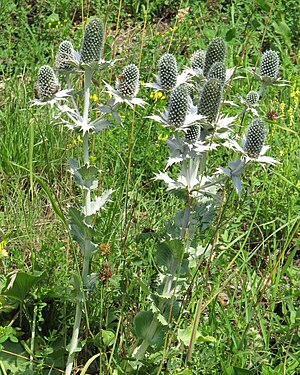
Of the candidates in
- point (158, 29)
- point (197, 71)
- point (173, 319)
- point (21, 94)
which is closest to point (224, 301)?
point (173, 319)

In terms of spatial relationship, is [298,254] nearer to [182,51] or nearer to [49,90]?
[49,90]

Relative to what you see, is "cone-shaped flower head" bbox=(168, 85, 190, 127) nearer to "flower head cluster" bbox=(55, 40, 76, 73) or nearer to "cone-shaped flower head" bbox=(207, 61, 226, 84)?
"cone-shaped flower head" bbox=(207, 61, 226, 84)

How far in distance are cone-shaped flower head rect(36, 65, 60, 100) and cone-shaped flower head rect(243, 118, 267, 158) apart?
2.41 ft

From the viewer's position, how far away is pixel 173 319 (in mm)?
2527

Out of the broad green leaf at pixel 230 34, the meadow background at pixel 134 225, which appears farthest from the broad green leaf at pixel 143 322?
the broad green leaf at pixel 230 34

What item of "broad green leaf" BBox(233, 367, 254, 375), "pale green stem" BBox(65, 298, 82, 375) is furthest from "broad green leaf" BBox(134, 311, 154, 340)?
"broad green leaf" BBox(233, 367, 254, 375)

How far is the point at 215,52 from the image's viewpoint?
241 cm

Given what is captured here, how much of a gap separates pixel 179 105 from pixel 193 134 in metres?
0.15

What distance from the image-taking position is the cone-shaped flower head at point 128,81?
7.74 feet

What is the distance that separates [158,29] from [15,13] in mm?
1253

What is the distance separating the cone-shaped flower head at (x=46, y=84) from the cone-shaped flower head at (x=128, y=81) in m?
0.24

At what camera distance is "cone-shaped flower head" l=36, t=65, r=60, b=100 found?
2.35 meters

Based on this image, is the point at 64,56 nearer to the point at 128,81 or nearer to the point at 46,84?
the point at 46,84

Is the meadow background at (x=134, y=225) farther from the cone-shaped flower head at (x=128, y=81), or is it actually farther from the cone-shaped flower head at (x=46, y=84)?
the cone-shaped flower head at (x=128, y=81)
